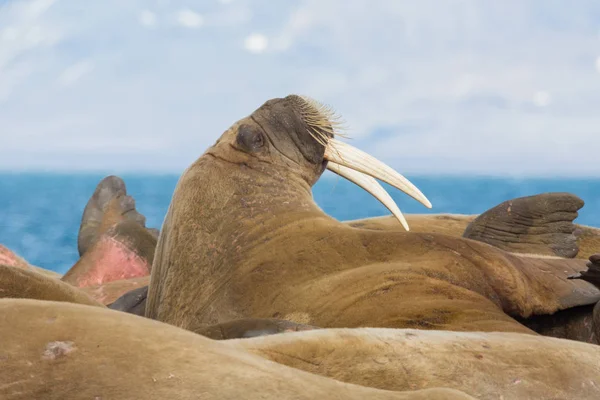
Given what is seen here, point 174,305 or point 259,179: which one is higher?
point 259,179

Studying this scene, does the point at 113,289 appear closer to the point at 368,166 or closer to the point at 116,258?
the point at 116,258

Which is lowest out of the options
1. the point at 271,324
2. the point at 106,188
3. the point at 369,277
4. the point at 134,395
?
the point at 134,395

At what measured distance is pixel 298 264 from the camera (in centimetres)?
449

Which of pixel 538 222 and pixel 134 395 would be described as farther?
pixel 538 222

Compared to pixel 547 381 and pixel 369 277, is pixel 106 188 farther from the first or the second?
pixel 547 381

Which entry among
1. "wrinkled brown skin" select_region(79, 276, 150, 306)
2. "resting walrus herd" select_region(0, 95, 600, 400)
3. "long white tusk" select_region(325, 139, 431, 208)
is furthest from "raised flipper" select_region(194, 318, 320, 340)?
"wrinkled brown skin" select_region(79, 276, 150, 306)

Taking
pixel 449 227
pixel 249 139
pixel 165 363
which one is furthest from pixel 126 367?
pixel 449 227

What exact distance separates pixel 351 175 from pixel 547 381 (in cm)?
322

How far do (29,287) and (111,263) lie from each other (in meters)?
6.59

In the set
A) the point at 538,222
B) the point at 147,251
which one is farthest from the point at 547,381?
the point at 147,251

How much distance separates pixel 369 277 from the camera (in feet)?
14.1

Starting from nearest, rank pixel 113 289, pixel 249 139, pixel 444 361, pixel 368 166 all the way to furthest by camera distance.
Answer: pixel 444 361, pixel 249 139, pixel 368 166, pixel 113 289

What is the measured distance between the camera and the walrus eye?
5254mm

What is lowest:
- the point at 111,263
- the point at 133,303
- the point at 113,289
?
the point at 133,303
